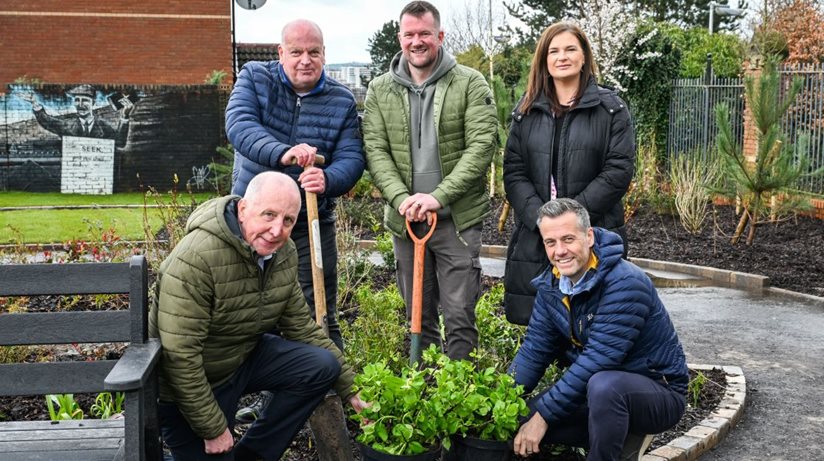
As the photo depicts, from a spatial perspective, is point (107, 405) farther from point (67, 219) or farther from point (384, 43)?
point (384, 43)

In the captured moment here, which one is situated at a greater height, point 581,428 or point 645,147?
point 645,147

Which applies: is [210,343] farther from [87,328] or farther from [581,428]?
[581,428]

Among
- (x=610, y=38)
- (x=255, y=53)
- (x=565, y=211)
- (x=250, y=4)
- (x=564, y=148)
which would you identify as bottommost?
(x=565, y=211)

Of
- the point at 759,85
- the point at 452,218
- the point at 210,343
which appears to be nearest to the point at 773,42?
the point at 759,85

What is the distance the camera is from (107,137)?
19.8 m

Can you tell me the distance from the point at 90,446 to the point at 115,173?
57.5 ft

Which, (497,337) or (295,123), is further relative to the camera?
(497,337)

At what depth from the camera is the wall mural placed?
1964 cm

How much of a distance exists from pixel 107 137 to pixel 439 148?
16798 mm

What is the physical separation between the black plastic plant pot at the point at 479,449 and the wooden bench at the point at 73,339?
3.96 ft

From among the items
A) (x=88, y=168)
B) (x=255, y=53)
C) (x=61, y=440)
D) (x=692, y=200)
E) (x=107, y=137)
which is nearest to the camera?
(x=61, y=440)

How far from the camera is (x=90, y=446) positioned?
3.27m

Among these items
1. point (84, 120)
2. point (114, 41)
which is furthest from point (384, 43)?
point (84, 120)

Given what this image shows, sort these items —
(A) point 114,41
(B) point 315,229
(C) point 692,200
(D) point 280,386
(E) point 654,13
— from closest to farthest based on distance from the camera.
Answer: (D) point 280,386
(B) point 315,229
(C) point 692,200
(A) point 114,41
(E) point 654,13
